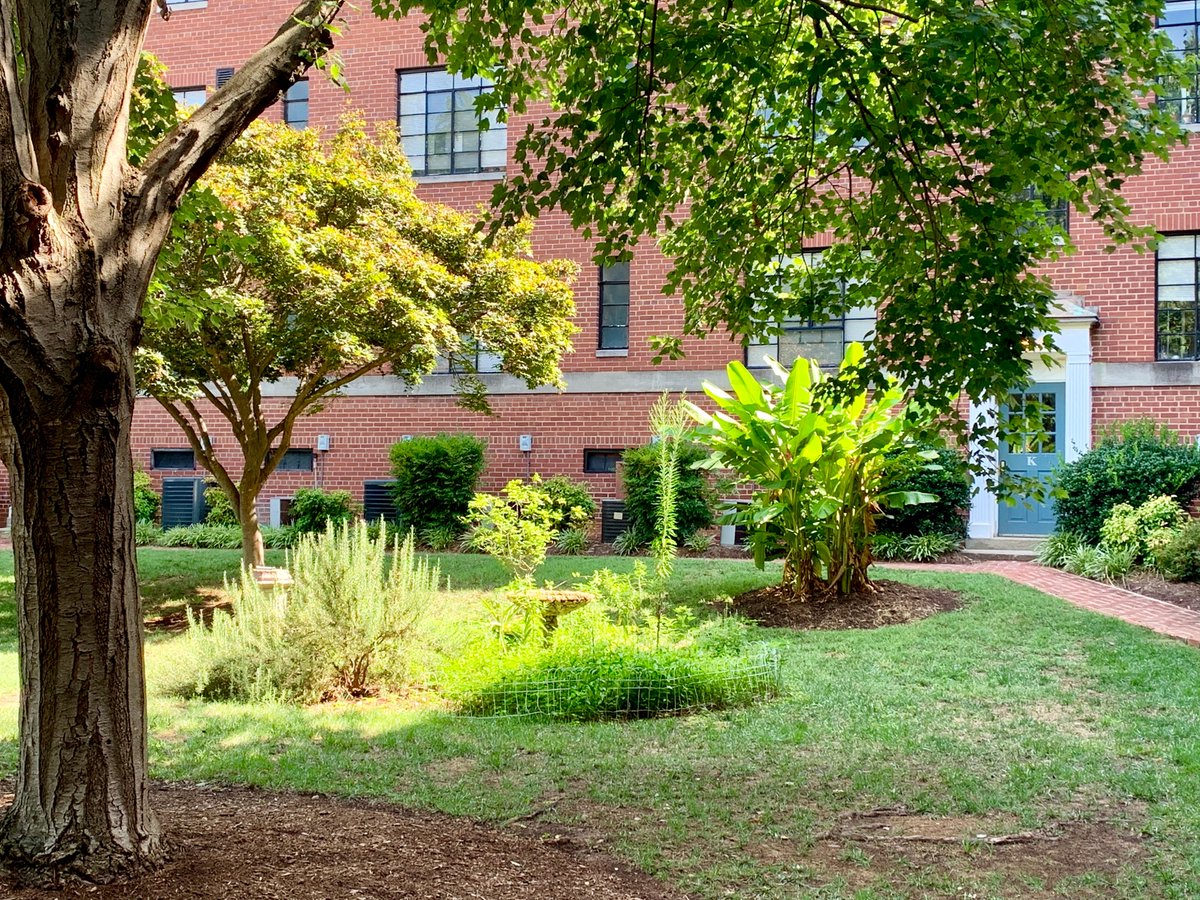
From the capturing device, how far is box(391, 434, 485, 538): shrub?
17.1 m

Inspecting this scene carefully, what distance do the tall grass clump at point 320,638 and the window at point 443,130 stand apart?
504 inches

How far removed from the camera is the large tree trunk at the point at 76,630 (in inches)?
125

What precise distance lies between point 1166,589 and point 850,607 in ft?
13.6

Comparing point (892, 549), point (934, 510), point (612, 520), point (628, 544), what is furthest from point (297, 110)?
point (934, 510)

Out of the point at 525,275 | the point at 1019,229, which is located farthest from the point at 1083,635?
the point at 525,275

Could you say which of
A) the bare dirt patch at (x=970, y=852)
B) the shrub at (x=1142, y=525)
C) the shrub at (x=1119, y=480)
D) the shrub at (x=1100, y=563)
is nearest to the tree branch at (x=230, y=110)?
the bare dirt patch at (x=970, y=852)

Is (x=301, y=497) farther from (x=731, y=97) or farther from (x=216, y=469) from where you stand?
(x=731, y=97)

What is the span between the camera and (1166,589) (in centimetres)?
1130

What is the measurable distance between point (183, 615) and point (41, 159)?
28.1 ft

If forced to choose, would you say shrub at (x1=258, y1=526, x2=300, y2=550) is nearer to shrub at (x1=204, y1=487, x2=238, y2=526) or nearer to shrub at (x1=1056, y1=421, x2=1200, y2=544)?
shrub at (x1=204, y1=487, x2=238, y2=526)

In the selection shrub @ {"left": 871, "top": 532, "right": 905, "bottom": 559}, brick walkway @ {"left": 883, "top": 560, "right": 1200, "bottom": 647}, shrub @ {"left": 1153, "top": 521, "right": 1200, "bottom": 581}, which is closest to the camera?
brick walkway @ {"left": 883, "top": 560, "right": 1200, "bottom": 647}

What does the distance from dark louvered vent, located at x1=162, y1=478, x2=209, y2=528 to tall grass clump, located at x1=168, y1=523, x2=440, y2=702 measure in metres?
12.6

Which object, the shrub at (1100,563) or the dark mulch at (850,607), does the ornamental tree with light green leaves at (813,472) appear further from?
the shrub at (1100,563)

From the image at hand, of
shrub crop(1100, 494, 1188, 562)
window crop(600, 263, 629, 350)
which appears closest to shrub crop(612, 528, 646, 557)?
window crop(600, 263, 629, 350)
